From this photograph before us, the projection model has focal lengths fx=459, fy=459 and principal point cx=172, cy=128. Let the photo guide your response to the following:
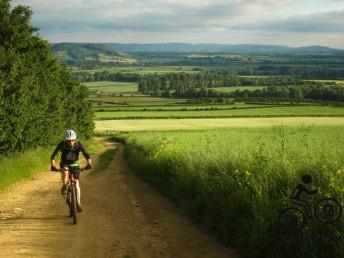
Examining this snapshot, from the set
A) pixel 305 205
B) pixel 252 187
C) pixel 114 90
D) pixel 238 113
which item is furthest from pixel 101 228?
pixel 114 90

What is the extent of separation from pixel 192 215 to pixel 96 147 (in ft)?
127

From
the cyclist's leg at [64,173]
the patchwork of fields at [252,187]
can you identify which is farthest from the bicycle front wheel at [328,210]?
the cyclist's leg at [64,173]

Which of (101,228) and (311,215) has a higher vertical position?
(311,215)

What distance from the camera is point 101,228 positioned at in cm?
1114

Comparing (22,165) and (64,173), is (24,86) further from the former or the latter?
(64,173)

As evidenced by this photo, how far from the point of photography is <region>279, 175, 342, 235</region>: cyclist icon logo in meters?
7.53

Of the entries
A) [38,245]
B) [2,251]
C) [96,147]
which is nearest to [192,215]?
[38,245]

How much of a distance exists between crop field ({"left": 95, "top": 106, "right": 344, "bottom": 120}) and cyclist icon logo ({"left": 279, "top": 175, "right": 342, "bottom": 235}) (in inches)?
2786

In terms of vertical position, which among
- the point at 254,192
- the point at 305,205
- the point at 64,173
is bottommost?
the point at 64,173

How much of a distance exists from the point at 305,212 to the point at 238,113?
7452 centimetres

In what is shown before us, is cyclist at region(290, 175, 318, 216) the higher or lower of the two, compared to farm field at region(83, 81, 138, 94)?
higher

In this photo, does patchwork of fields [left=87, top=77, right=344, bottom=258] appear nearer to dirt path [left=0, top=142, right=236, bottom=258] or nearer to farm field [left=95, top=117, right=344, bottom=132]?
dirt path [left=0, top=142, right=236, bottom=258]

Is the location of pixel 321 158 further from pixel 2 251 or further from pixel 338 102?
pixel 338 102

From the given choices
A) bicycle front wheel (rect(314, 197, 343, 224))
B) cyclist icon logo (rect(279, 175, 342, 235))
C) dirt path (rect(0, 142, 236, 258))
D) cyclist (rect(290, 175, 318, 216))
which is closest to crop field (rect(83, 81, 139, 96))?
dirt path (rect(0, 142, 236, 258))
